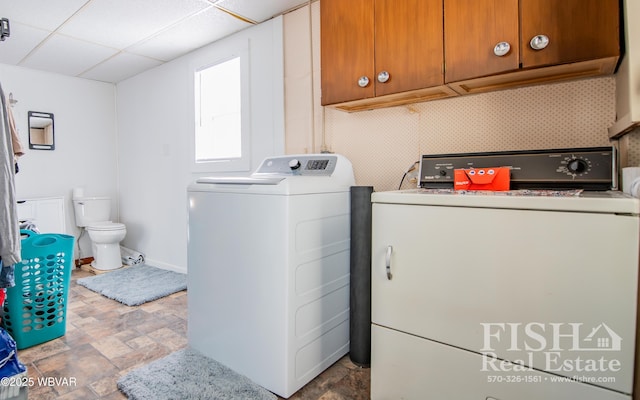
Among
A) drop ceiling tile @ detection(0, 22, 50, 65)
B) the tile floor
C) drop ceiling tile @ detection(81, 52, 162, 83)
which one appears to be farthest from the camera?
drop ceiling tile @ detection(81, 52, 162, 83)

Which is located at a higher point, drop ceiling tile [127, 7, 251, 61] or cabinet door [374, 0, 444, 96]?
drop ceiling tile [127, 7, 251, 61]

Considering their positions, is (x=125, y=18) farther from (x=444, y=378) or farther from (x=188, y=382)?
(x=444, y=378)

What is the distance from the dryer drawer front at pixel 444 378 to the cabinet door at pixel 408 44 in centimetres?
113

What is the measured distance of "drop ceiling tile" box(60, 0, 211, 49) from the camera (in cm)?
248

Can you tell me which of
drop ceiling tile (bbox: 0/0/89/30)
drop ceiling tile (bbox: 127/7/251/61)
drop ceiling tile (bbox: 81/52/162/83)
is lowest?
drop ceiling tile (bbox: 0/0/89/30)

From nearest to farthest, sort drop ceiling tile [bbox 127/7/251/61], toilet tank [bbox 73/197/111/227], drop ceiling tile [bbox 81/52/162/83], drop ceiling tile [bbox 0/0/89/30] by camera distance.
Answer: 1. drop ceiling tile [bbox 0/0/89/30]
2. drop ceiling tile [bbox 127/7/251/61]
3. drop ceiling tile [bbox 81/52/162/83]
4. toilet tank [bbox 73/197/111/227]

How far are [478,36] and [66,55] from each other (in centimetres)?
389

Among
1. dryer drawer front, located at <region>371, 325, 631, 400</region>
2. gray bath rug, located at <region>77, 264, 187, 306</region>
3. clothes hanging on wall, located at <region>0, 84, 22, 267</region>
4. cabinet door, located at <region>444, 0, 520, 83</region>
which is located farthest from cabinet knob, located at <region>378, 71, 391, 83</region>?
gray bath rug, located at <region>77, 264, 187, 306</region>

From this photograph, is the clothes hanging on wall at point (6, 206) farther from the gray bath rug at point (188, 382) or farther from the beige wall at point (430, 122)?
the beige wall at point (430, 122)

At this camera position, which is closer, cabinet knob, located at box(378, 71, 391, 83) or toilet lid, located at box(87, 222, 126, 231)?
cabinet knob, located at box(378, 71, 391, 83)

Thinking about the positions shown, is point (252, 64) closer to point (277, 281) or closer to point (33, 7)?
point (33, 7)

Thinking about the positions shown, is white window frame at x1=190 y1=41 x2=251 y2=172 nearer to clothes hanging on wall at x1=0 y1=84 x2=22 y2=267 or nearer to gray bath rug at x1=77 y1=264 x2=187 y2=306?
gray bath rug at x1=77 y1=264 x2=187 y2=306

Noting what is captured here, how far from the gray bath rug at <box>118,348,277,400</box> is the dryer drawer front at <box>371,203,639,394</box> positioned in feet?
2.63

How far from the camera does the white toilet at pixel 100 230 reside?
3.81 m
